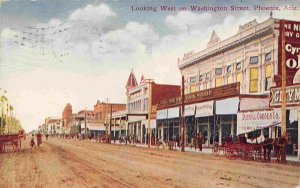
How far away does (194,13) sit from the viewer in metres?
14.6

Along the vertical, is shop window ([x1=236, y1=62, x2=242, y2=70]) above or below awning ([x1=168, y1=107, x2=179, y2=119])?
above

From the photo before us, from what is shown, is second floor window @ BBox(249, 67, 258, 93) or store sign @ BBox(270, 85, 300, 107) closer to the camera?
store sign @ BBox(270, 85, 300, 107)

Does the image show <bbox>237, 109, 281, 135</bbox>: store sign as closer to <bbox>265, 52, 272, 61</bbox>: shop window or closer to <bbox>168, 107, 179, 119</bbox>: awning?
<bbox>265, 52, 272, 61</bbox>: shop window

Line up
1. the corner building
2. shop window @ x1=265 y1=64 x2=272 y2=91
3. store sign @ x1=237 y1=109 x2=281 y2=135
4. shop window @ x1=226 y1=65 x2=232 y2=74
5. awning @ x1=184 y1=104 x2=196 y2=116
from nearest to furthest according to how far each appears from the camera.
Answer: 1. store sign @ x1=237 y1=109 x2=281 y2=135
2. the corner building
3. shop window @ x1=265 y1=64 x2=272 y2=91
4. shop window @ x1=226 y1=65 x2=232 y2=74
5. awning @ x1=184 y1=104 x2=196 y2=116

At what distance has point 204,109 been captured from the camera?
93.7 ft

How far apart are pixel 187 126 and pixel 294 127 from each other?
13.2 metres

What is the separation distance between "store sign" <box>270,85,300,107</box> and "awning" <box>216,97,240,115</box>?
4.13 m

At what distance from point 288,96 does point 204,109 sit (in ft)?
33.2

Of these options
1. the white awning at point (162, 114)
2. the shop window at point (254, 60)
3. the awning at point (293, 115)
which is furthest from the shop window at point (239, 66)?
the white awning at point (162, 114)

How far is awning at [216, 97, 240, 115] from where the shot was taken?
24.3 m

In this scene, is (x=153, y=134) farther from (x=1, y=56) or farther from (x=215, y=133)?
(x=1, y=56)

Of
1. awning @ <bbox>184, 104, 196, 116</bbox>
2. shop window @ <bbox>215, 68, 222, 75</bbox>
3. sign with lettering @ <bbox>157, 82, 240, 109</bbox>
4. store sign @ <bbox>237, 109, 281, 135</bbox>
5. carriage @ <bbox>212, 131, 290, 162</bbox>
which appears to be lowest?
carriage @ <bbox>212, 131, 290, 162</bbox>

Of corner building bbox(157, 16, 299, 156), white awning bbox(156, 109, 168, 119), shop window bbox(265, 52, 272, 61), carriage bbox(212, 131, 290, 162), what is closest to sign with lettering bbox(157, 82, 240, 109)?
corner building bbox(157, 16, 299, 156)

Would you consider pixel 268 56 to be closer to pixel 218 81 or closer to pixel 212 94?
pixel 212 94
